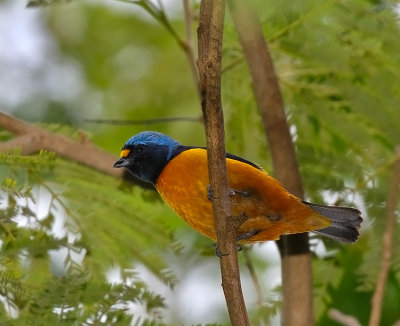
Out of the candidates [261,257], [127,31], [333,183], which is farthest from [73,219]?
[127,31]

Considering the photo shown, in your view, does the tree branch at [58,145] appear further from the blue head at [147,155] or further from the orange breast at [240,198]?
the orange breast at [240,198]

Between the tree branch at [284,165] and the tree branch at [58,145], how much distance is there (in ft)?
2.74

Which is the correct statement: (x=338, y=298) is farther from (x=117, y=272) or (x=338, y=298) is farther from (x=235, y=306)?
(x=235, y=306)

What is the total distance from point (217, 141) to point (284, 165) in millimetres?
1478

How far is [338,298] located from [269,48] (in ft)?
4.74

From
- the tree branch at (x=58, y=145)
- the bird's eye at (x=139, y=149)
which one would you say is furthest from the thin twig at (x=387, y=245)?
the tree branch at (x=58, y=145)

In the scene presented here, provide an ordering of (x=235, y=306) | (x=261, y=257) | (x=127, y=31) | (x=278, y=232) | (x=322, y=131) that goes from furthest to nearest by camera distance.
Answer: (x=127, y=31) → (x=261, y=257) → (x=322, y=131) → (x=278, y=232) → (x=235, y=306)

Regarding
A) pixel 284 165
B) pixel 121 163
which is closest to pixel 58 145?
pixel 121 163

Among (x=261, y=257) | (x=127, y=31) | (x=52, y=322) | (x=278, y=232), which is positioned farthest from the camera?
(x=127, y=31)

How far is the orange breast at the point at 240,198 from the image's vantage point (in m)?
3.32

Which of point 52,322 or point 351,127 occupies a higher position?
point 351,127

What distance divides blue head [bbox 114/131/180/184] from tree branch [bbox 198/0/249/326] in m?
1.01

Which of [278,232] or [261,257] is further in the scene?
[261,257]

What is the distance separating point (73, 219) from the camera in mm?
3684
